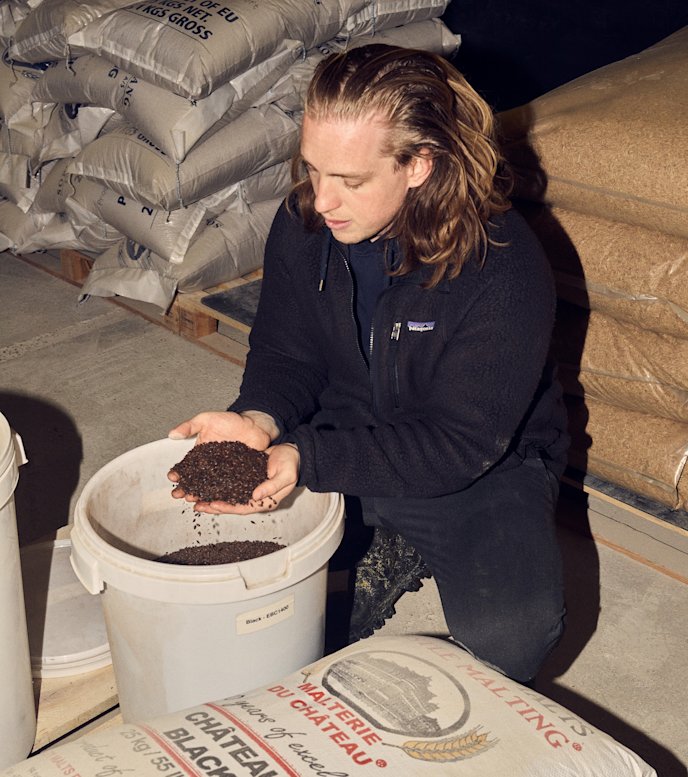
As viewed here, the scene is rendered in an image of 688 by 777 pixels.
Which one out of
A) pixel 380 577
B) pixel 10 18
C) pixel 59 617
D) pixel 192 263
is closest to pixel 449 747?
pixel 380 577

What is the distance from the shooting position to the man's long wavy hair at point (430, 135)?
1.53 meters

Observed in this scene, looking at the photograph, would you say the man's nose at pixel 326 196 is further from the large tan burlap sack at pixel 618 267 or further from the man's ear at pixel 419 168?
the large tan burlap sack at pixel 618 267

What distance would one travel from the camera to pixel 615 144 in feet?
7.00

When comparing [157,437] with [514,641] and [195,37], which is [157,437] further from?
[514,641]

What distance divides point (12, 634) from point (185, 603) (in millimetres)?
280

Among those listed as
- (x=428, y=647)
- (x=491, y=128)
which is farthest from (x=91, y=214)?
(x=428, y=647)

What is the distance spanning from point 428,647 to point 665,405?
1045 millimetres

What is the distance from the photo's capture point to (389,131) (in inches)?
60.3

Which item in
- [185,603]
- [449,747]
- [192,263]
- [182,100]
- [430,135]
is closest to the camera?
[449,747]

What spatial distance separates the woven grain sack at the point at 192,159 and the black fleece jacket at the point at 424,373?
1269mm

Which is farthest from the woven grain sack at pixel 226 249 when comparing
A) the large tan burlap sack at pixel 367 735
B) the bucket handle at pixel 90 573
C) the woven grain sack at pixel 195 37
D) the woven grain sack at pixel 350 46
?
the large tan burlap sack at pixel 367 735

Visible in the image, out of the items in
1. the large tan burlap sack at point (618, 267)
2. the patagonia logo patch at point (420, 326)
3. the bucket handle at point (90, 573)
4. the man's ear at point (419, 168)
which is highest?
the man's ear at point (419, 168)

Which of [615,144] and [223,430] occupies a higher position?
[615,144]

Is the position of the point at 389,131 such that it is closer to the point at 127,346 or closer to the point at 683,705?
the point at 683,705
